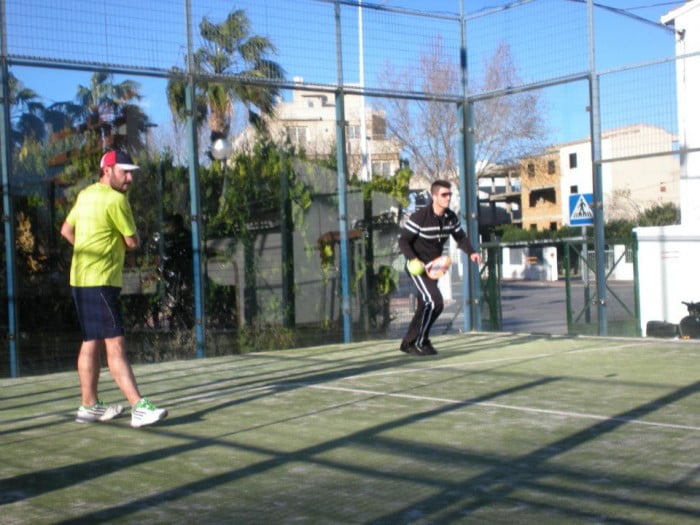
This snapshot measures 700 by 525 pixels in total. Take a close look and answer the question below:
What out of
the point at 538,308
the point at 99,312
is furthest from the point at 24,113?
the point at 538,308

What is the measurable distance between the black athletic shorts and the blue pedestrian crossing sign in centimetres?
742

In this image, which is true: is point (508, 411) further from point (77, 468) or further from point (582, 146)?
point (582, 146)

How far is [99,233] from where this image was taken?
6055mm

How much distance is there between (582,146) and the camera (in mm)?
12430

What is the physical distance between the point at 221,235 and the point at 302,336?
5.37ft

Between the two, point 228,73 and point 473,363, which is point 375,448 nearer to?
→ point 473,363

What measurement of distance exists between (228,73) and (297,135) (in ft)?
3.75

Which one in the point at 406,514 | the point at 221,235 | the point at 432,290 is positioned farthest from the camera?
the point at 221,235

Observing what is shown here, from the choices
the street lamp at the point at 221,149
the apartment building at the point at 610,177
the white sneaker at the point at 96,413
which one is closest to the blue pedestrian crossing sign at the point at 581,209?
the apartment building at the point at 610,177

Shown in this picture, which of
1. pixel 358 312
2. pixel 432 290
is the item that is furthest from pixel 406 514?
pixel 358 312

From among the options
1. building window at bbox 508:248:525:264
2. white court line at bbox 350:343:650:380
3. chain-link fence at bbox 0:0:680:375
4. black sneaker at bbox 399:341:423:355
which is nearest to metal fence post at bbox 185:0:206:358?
chain-link fence at bbox 0:0:680:375

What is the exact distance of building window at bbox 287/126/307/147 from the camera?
1191cm

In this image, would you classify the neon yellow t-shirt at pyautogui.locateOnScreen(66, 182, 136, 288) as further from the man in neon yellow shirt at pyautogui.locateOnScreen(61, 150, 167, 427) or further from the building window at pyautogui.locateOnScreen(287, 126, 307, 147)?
the building window at pyautogui.locateOnScreen(287, 126, 307, 147)

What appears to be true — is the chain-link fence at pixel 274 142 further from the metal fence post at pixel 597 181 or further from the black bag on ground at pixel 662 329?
the black bag on ground at pixel 662 329
